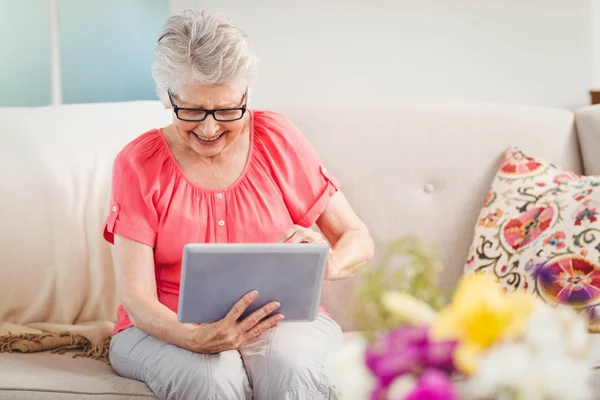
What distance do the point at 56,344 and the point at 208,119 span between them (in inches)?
27.4

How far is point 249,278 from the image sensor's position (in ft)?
5.12

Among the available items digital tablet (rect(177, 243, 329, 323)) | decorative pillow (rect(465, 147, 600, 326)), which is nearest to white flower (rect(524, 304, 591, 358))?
digital tablet (rect(177, 243, 329, 323))

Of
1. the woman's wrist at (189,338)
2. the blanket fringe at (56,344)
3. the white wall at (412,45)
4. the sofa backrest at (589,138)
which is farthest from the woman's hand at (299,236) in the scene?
the white wall at (412,45)

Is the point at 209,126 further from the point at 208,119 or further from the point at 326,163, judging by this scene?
the point at 326,163

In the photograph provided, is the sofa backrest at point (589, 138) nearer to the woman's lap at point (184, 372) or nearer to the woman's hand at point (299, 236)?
the woman's hand at point (299, 236)

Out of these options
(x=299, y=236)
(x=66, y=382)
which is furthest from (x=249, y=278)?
(x=66, y=382)

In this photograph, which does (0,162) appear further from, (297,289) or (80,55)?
(80,55)

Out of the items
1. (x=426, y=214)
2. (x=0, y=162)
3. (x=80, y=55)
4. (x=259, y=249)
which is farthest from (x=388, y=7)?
(x=259, y=249)

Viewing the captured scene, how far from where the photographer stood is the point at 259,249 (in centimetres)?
150

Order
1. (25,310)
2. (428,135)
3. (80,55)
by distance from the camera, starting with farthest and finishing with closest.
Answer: (80,55) → (428,135) → (25,310)

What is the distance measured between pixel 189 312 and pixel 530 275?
0.89 meters

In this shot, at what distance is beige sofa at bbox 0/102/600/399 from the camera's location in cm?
216

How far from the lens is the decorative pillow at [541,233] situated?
2.00 m

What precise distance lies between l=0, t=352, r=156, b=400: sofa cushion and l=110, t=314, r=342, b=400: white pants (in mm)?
43
